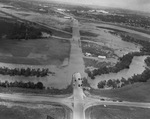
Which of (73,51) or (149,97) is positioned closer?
(149,97)

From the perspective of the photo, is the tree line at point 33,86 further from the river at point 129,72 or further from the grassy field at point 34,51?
the grassy field at point 34,51

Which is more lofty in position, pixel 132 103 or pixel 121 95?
pixel 121 95

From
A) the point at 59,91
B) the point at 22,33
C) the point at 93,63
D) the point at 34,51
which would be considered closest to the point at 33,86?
the point at 59,91

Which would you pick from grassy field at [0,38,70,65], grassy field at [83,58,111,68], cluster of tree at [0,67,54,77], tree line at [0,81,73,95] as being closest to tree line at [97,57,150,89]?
tree line at [0,81,73,95]

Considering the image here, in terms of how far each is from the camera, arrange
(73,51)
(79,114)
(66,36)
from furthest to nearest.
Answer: (66,36) < (73,51) < (79,114)

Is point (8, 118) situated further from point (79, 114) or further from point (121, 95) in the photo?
point (121, 95)

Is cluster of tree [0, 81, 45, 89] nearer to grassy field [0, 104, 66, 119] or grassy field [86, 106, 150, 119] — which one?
grassy field [0, 104, 66, 119]

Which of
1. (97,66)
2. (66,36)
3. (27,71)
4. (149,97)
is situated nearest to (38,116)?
(27,71)
